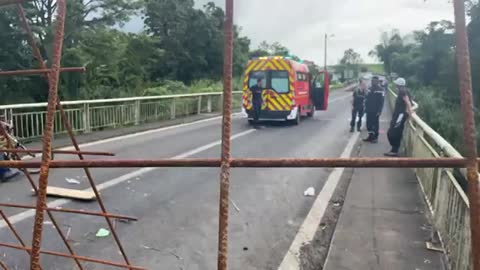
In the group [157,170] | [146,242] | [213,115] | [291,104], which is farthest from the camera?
[213,115]

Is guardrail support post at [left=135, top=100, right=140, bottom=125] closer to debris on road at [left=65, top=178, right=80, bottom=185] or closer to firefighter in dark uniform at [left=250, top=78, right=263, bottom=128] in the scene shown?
firefighter in dark uniform at [left=250, top=78, right=263, bottom=128]

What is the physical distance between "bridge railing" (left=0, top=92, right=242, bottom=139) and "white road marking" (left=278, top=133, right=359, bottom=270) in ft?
21.9

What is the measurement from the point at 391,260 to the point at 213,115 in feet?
51.6

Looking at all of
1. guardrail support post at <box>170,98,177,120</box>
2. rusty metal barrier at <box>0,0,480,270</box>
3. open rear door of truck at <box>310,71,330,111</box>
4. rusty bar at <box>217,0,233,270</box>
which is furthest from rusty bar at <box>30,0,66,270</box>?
open rear door of truck at <box>310,71,330,111</box>

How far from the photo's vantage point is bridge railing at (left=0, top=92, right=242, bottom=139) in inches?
382

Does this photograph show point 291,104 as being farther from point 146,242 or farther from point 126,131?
point 146,242

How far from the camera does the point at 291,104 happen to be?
1528 cm

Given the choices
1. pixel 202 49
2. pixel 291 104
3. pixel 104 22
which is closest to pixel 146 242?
pixel 291 104

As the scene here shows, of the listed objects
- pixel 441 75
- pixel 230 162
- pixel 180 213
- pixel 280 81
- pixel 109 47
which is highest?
pixel 109 47

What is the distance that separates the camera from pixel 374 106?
11148 millimetres

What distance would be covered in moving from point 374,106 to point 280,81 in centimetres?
499

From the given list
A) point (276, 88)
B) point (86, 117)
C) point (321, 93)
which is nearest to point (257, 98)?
point (276, 88)

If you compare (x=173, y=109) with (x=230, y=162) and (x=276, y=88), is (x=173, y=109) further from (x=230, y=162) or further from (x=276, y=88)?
(x=230, y=162)

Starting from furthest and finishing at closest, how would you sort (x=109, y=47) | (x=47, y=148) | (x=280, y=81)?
(x=109, y=47) < (x=280, y=81) < (x=47, y=148)
